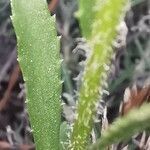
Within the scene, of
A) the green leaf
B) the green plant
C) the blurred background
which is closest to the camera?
the green leaf

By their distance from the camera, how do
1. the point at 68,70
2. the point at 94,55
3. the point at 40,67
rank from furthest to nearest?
the point at 68,70
the point at 40,67
the point at 94,55

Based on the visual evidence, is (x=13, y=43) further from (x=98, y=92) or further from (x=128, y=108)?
(x=98, y=92)

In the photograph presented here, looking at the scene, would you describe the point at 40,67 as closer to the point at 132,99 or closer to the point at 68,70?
the point at 132,99

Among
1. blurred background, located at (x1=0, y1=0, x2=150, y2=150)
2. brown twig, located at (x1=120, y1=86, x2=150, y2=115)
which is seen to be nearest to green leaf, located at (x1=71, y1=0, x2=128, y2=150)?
brown twig, located at (x1=120, y1=86, x2=150, y2=115)

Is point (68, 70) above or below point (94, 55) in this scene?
below

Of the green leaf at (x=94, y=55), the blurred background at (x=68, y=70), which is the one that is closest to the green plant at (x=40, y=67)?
the green leaf at (x=94, y=55)

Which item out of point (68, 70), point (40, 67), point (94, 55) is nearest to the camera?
point (94, 55)

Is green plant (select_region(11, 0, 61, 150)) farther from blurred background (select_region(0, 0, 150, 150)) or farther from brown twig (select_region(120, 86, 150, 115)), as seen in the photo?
A: blurred background (select_region(0, 0, 150, 150))

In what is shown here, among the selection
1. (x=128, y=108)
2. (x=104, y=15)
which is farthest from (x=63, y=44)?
(x=104, y=15)

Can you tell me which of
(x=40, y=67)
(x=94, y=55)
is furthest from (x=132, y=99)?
(x=94, y=55)
